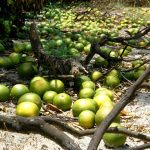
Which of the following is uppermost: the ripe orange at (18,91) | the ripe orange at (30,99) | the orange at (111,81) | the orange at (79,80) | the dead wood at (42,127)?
the dead wood at (42,127)

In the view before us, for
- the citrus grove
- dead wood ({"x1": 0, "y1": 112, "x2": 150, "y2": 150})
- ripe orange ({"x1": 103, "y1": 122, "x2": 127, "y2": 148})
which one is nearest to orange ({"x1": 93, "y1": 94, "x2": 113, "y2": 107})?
the citrus grove

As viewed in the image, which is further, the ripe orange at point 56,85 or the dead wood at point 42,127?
the ripe orange at point 56,85

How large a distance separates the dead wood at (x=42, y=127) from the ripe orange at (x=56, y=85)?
1855mm

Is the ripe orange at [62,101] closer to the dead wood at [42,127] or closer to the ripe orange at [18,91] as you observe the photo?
the ripe orange at [18,91]

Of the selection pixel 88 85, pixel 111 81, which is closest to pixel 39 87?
pixel 88 85

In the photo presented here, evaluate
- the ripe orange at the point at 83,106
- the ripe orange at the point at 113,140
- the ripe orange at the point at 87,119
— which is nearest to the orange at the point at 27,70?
the ripe orange at the point at 83,106

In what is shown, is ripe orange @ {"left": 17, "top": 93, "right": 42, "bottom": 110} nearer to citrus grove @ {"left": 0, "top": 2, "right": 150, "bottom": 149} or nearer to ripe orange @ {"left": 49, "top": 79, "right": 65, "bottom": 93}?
citrus grove @ {"left": 0, "top": 2, "right": 150, "bottom": 149}

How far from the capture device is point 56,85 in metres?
5.13

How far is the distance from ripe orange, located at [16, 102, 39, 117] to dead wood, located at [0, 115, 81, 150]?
846mm

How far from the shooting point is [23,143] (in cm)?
369

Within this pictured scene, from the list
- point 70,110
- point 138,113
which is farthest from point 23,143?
point 138,113

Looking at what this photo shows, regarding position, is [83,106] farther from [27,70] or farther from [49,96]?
[27,70]

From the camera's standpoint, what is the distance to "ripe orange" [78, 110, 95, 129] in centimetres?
414

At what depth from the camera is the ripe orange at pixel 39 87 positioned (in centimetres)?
498
